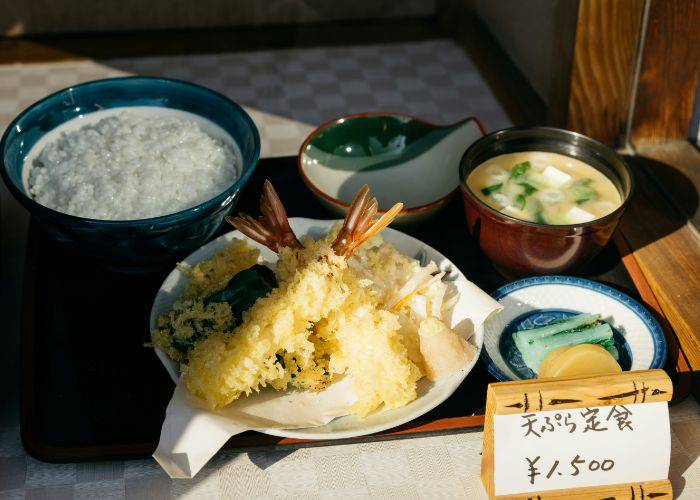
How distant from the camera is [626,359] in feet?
4.98

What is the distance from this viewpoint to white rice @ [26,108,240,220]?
163cm

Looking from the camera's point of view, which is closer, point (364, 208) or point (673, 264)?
point (364, 208)

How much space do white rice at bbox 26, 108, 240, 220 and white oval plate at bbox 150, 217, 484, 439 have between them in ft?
0.47

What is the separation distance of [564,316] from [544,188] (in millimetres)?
322

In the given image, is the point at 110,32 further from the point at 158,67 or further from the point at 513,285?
the point at 513,285

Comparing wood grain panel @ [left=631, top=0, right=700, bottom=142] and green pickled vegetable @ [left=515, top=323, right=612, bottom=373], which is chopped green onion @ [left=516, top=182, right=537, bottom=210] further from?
wood grain panel @ [left=631, top=0, right=700, bottom=142]

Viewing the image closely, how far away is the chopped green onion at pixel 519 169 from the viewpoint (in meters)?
1.78

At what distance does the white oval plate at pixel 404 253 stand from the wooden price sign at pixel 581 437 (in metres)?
0.14

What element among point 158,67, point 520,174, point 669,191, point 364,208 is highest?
point 364,208

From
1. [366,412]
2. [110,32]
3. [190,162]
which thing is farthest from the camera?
[110,32]

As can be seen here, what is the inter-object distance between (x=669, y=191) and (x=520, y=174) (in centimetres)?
50

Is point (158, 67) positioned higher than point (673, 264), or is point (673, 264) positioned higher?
point (673, 264)

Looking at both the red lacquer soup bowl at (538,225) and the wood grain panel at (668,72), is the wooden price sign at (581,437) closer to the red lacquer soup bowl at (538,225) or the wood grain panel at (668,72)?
the red lacquer soup bowl at (538,225)

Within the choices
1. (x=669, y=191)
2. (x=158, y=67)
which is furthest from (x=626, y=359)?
(x=158, y=67)
